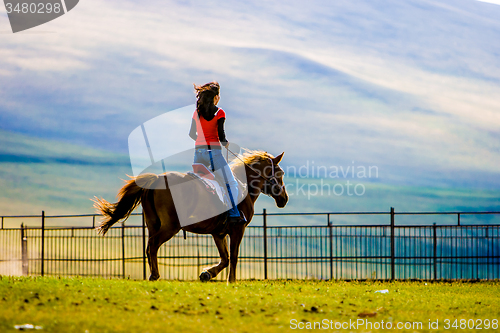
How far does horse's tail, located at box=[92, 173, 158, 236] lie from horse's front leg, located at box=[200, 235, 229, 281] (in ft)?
6.14

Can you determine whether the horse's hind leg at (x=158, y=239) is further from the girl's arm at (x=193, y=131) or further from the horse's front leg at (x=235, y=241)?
the girl's arm at (x=193, y=131)

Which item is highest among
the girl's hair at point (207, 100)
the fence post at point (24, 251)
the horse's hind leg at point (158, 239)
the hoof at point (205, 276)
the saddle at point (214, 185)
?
the girl's hair at point (207, 100)

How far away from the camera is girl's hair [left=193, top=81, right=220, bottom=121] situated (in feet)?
30.8

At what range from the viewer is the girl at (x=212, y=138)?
365 inches

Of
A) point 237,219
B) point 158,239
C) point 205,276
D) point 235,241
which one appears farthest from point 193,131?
point 205,276

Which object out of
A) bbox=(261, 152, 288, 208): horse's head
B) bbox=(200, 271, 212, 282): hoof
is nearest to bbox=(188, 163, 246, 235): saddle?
bbox=(200, 271, 212, 282): hoof

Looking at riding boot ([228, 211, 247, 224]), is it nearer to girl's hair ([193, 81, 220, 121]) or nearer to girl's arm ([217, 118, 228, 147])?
girl's arm ([217, 118, 228, 147])

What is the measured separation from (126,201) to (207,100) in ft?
8.45

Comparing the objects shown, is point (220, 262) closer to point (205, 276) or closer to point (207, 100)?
point (205, 276)

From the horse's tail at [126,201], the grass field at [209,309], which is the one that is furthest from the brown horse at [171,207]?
the grass field at [209,309]

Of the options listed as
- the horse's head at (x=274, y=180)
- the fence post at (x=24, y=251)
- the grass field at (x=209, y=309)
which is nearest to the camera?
the grass field at (x=209, y=309)

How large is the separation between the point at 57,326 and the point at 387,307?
543 cm

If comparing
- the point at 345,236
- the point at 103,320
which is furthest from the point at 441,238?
the point at 103,320

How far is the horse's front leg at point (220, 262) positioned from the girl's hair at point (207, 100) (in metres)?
2.61
